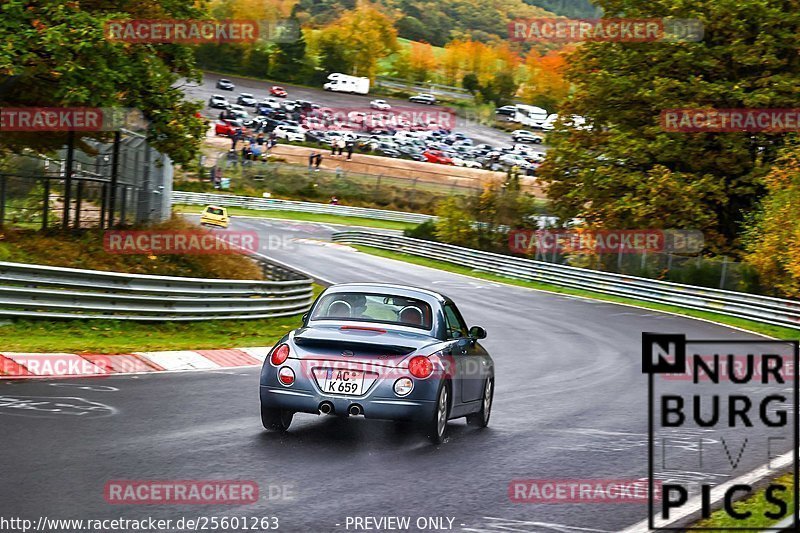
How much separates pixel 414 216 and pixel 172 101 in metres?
53.7

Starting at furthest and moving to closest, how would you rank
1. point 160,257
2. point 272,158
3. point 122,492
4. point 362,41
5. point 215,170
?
point 362,41 < point 272,158 < point 215,170 < point 160,257 < point 122,492

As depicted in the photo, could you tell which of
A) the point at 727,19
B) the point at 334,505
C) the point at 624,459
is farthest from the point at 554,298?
the point at 334,505

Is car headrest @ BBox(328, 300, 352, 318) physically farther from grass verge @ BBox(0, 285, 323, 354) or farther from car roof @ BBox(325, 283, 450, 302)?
grass verge @ BBox(0, 285, 323, 354)

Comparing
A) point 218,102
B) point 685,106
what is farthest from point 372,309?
point 218,102

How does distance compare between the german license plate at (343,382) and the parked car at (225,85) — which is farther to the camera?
the parked car at (225,85)

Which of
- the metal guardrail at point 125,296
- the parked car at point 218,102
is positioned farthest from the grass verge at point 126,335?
the parked car at point 218,102

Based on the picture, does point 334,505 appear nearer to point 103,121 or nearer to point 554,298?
point 103,121

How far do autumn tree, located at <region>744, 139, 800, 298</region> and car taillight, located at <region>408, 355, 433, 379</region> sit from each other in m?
26.7

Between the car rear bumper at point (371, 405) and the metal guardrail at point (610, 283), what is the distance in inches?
1000

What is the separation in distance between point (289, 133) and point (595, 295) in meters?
58.6

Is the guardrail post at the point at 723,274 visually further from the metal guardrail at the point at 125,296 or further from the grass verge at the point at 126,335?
the grass verge at the point at 126,335

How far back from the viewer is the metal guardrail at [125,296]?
59.5 feet

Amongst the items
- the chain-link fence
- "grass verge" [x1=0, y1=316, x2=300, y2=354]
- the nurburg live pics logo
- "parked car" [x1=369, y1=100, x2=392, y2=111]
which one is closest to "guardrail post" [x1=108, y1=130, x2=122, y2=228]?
the chain-link fence

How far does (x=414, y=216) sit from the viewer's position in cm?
7825
